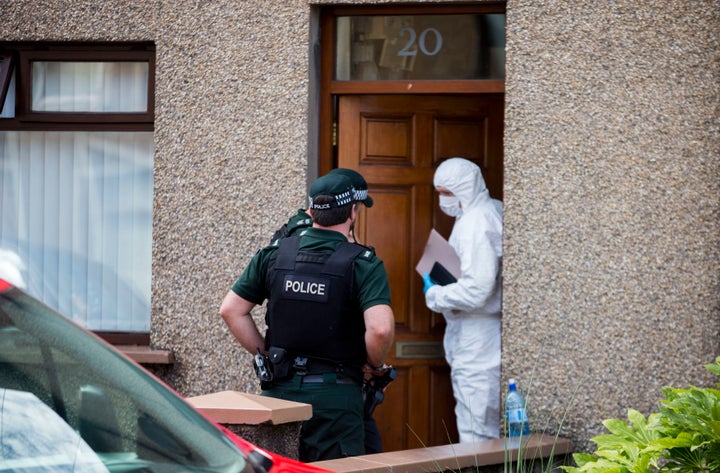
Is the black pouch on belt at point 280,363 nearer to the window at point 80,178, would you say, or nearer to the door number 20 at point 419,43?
the window at point 80,178

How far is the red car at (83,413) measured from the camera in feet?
7.89

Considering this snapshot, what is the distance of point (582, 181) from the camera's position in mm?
5852

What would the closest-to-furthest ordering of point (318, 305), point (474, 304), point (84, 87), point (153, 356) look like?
point (318, 305) → point (474, 304) → point (153, 356) → point (84, 87)

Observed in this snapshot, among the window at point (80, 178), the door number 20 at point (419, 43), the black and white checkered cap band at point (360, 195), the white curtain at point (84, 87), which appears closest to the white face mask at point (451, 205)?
the door number 20 at point (419, 43)

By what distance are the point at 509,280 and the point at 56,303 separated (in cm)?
287

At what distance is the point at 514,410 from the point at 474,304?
0.65m

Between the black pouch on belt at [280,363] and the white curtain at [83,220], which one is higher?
the white curtain at [83,220]

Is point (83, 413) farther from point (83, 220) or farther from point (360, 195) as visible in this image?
point (83, 220)

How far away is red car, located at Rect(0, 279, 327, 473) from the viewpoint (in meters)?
2.40

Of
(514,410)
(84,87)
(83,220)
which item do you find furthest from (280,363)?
(84,87)

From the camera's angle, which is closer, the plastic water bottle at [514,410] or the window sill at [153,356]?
the plastic water bottle at [514,410]

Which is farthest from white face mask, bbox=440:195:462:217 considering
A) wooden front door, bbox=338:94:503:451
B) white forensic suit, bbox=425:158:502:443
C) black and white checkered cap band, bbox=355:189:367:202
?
black and white checkered cap band, bbox=355:189:367:202

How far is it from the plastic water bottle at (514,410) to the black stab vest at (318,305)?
1335 millimetres

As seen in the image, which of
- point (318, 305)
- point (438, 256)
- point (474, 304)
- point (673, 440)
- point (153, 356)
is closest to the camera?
point (673, 440)
